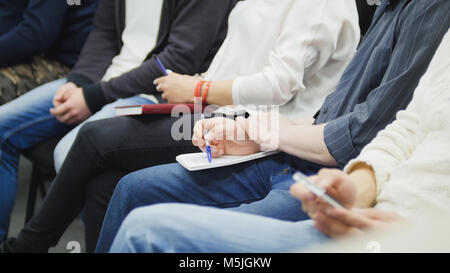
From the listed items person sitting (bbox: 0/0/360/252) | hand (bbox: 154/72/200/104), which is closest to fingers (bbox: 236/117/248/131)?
person sitting (bbox: 0/0/360/252)

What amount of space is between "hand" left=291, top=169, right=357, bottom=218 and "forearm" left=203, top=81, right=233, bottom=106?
0.66 meters

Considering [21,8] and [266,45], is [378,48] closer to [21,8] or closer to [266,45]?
[266,45]

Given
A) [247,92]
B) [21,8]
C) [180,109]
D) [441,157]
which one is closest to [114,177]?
[180,109]

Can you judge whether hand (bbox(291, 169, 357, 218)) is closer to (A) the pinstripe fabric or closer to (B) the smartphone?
(B) the smartphone

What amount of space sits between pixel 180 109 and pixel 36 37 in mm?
867

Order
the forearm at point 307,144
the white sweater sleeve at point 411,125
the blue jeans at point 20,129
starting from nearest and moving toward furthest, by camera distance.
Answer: the white sweater sleeve at point 411,125
the forearm at point 307,144
the blue jeans at point 20,129

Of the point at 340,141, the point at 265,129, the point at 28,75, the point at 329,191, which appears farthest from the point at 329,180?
the point at 28,75

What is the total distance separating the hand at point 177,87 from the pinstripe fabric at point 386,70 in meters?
0.49

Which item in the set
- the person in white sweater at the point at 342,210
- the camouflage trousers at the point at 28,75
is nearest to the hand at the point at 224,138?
the person in white sweater at the point at 342,210

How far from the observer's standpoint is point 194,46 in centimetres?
138

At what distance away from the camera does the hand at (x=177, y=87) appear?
1311mm

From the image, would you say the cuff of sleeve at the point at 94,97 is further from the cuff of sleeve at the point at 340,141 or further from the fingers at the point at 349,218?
the fingers at the point at 349,218

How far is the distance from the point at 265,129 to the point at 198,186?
213 mm

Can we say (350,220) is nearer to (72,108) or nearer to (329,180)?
(329,180)
